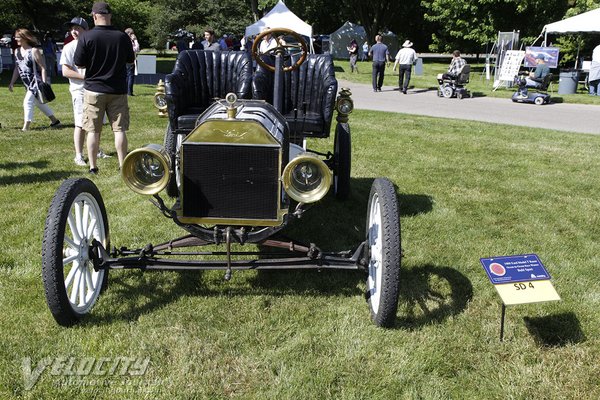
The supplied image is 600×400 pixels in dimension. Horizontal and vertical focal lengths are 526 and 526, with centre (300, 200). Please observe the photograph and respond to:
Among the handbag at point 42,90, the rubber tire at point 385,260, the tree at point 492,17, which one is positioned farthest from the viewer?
the tree at point 492,17

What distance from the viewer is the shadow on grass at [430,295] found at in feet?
10.8

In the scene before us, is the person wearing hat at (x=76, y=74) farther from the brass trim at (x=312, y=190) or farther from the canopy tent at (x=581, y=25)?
the canopy tent at (x=581, y=25)

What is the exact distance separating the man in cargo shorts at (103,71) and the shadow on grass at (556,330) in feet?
14.7

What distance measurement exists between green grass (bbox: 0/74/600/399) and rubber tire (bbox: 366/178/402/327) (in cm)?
14

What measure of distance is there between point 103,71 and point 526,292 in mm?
4847

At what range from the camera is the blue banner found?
2.95 meters

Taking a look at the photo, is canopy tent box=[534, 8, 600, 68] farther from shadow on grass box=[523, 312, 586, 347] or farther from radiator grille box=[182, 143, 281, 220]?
radiator grille box=[182, 143, 281, 220]

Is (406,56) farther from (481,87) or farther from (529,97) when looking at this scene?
(481,87)

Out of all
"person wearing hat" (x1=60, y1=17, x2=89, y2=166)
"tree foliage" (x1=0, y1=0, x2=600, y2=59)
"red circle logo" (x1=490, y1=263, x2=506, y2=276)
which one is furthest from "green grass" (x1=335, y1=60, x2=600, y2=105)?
"red circle logo" (x1=490, y1=263, x2=506, y2=276)

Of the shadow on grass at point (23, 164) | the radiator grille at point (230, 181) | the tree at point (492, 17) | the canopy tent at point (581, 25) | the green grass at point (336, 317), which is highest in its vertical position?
the tree at point (492, 17)

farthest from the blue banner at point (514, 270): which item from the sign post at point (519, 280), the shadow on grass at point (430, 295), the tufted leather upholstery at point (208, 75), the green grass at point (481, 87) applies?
the green grass at point (481, 87)

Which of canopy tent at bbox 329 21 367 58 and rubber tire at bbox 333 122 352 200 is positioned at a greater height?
canopy tent at bbox 329 21 367 58

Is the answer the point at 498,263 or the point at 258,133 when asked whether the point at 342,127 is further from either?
the point at 498,263

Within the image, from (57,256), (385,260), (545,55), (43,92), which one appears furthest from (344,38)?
(57,256)
